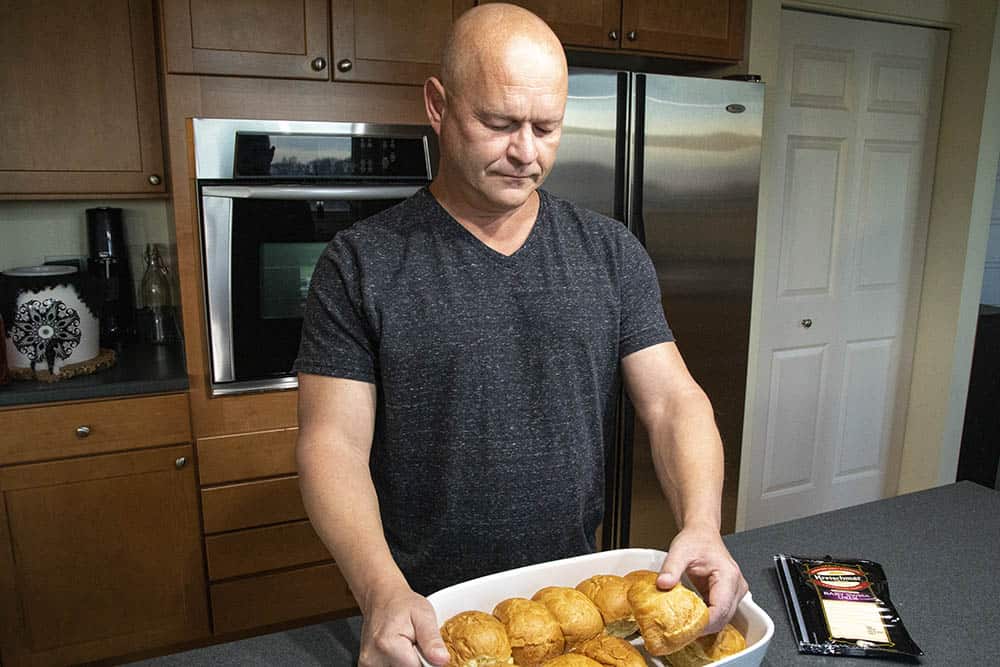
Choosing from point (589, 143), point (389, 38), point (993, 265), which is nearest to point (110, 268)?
point (389, 38)

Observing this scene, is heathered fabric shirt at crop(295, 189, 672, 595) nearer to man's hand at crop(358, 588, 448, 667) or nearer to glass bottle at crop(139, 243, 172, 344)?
man's hand at crop(358, 588, 448, 667)

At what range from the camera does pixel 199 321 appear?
6.70ft

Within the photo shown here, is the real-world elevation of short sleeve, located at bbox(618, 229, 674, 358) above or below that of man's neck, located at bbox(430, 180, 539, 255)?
below

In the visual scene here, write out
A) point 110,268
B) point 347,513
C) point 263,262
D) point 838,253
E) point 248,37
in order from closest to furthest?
point 347,513 < point 248,37 < point 263,262 < point 110,268 < point 838,253

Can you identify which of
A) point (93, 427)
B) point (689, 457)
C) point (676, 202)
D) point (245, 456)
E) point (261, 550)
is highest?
point (676, 202)

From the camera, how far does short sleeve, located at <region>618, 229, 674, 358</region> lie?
1151 millimetres

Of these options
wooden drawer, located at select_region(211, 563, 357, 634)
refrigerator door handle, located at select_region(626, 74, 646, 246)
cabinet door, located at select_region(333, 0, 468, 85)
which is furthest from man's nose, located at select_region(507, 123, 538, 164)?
wooden drawer, located at select_region(211, 563, 357, 634)

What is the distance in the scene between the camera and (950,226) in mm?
3049

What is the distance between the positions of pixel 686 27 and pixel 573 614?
2.10 meters

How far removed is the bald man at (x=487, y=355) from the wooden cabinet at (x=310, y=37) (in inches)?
43.0

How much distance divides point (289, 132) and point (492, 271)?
1.16 meters

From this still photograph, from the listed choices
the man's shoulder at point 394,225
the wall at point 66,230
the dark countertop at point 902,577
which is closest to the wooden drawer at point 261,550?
the wall at point 66,230

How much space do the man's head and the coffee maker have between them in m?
1.75

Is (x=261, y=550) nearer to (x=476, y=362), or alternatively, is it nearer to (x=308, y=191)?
(x=308, y=191)
